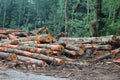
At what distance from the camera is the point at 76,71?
11289 mm

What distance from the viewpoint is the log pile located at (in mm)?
12241

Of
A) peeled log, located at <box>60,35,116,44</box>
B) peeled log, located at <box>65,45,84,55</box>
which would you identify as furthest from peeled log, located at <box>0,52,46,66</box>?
peeled log, located at <box>60,35,116,44</box>

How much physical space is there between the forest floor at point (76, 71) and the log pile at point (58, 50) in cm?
37

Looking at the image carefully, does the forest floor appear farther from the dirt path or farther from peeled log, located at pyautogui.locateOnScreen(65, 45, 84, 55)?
peeled log, located at pyautogui.locateOnScreen(65, 45, 84, 55)

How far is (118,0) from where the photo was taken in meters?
21.9

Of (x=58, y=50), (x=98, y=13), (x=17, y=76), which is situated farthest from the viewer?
(x=98, y=13)

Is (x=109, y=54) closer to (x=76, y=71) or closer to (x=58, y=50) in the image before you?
(x=58, y=50)

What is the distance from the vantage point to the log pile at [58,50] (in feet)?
40.2

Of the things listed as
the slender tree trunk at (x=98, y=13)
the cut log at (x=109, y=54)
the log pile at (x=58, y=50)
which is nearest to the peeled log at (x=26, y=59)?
the log pile at (x=58, y=50)

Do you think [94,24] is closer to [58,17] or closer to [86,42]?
[86,42]

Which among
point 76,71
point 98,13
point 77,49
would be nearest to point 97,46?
point 77,49

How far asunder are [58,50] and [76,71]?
2.23 meters

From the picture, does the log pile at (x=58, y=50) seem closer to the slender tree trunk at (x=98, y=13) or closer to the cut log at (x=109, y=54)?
the cut log at (x=109, y=54)

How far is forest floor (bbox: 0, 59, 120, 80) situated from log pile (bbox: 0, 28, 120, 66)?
365 millimetres
